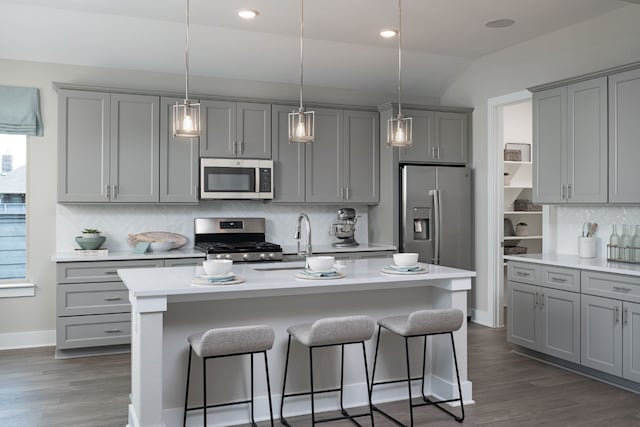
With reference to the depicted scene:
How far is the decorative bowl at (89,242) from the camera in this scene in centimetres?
485

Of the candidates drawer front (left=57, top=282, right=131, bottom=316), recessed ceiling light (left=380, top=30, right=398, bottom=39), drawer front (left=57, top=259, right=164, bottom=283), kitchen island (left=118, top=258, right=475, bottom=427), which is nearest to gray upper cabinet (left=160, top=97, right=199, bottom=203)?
drawer front (left=57, top=259, right=164, bottom=283)

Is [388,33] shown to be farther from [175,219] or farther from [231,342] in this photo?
[231,342]

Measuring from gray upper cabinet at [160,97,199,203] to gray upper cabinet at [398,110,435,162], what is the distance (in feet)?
7.14

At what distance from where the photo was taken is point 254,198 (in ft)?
18.0

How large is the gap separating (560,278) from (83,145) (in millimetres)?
4151

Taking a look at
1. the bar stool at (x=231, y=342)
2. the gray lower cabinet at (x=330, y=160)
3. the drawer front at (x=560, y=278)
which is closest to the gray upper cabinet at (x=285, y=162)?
the gray lower cabinet at (x=330, y=160)

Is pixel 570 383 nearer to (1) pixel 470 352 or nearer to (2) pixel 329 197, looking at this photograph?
(1) pixel 470 352

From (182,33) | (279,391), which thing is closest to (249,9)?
(182,33)

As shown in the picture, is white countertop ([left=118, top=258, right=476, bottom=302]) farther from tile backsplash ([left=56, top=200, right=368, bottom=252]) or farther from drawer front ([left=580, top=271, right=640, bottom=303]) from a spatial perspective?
tile backsplash ([left=56, top=200, right=368, bottom=252])

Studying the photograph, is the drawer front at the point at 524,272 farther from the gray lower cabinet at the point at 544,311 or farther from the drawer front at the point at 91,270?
the drawer front at the point at 91,270

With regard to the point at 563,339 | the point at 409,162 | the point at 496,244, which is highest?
the point at 409,162

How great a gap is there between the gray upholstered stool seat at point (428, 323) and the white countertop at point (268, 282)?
243 mm

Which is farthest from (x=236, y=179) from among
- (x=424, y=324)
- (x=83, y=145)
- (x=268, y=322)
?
(x=424, y=324)

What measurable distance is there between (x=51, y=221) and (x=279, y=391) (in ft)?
9.84
